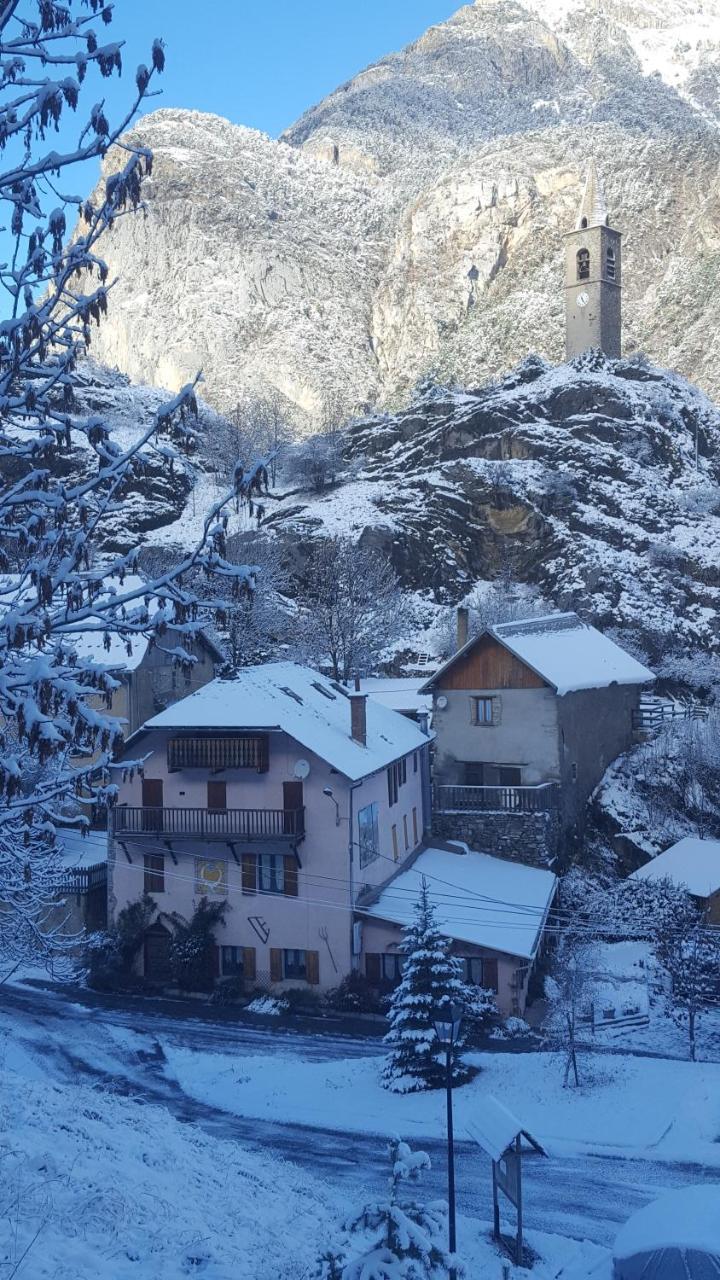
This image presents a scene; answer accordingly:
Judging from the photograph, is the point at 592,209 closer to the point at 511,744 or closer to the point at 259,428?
the point at 259,428

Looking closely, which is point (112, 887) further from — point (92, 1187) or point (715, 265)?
point (715, 265)

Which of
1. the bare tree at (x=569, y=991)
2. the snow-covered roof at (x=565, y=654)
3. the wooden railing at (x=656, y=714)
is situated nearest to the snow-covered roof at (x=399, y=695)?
the snow-covered roof at (x=565, y=654)

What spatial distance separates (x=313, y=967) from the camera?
25.8 metres

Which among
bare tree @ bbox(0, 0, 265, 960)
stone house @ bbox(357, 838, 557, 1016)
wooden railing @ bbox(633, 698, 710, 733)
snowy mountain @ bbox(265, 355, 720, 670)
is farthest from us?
snowy mountain @ bbox(265, 355, 720, 670)

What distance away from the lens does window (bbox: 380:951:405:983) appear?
25469 mm

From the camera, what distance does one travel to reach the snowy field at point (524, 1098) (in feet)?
60.0

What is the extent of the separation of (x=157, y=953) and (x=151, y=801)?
4.46 metres

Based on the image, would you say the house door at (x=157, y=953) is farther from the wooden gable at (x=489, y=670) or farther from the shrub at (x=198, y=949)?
the wooden gable at (x=489, y=670)

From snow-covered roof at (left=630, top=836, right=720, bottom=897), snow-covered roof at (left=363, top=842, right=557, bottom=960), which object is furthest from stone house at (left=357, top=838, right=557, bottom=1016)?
snow-covered roof at (left=630, top=836, right=720, bottom=897)

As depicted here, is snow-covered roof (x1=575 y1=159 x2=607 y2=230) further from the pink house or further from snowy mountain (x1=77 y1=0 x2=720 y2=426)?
the pink house

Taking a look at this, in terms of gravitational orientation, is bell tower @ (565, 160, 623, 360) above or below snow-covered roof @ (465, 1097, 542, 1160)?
above

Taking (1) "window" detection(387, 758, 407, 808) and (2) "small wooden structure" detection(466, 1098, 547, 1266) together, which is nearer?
(2) "small wooden structure" detection(466, 1098, 547, 1266)

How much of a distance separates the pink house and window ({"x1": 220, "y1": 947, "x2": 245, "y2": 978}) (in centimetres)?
3

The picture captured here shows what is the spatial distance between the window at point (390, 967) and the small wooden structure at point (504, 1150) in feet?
35.3
